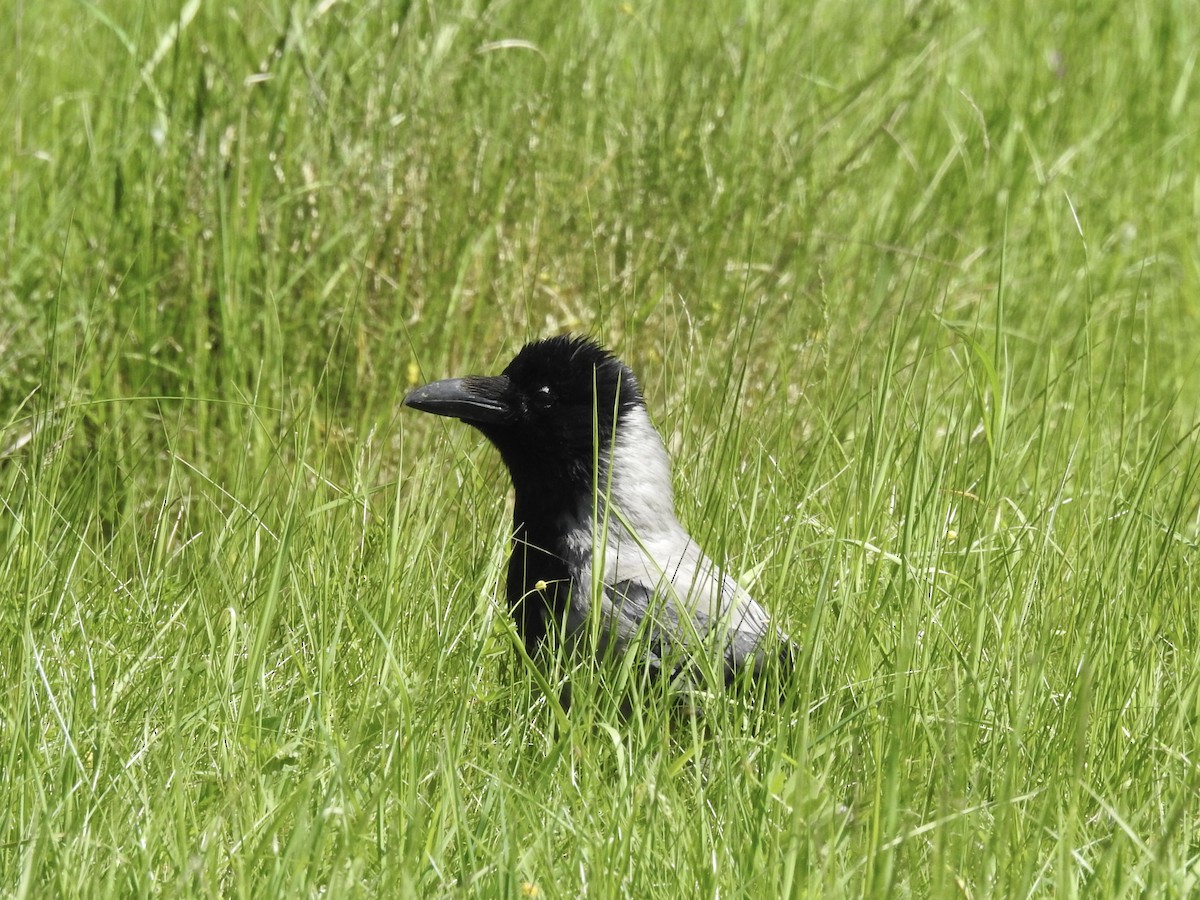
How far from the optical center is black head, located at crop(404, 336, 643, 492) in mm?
3436

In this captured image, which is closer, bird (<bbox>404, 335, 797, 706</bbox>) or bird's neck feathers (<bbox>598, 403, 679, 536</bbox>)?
bird (<bbox>404, 335, 797, 706</bbox>)

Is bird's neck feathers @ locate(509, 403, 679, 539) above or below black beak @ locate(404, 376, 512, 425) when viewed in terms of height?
below

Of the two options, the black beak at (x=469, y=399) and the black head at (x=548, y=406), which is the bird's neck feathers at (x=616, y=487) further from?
the black beak at (x=469, y=399)

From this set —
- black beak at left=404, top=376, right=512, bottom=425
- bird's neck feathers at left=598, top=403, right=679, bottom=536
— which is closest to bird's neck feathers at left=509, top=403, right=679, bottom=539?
bird's neck feathers at left=598, top=403, right=679, bottom=536

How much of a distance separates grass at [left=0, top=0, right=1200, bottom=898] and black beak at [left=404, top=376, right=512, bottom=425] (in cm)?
9

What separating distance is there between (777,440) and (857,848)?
158cm

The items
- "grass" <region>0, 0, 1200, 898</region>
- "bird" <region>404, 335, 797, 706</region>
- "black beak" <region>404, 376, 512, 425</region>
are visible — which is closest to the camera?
"grass" <region>0, 0, 1200, 898</region>

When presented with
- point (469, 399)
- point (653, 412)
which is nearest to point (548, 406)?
point (469, 399)

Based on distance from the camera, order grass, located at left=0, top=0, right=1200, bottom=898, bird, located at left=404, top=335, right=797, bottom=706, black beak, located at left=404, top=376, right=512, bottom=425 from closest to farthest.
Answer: grass, located at left=0, top=0, right=1200, bottom=898 < bird, located at left=404, top=335, right=797, bottom=706 < black beak, located at left=404, top=376, right=512, bottom=425

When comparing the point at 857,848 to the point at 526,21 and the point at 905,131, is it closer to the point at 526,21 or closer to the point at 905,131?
the point at 526,21

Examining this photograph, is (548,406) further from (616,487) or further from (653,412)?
(653,412)

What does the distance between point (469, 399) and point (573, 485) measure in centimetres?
30

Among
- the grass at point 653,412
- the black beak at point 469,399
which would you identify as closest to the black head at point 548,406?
the black beak at point 469,399

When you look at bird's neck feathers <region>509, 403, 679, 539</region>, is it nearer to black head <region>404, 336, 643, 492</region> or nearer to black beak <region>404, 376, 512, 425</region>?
black head <region>404, 336, 643, 492</region>
